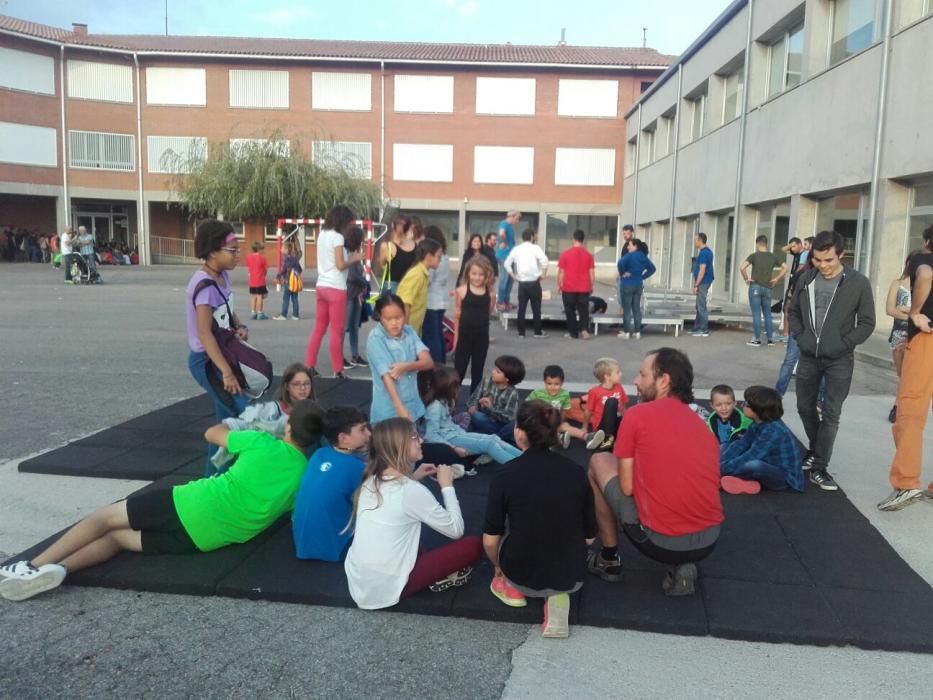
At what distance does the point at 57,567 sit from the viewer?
3.71 meters

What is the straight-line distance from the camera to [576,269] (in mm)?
13109

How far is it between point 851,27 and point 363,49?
29868 mm

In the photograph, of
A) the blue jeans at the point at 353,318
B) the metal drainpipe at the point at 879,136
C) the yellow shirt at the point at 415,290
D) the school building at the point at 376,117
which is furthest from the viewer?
the school building at the point at 376,117

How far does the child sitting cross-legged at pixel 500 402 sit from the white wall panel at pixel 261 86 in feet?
116

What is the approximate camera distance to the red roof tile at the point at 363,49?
1494 inches

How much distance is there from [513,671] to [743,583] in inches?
54.7

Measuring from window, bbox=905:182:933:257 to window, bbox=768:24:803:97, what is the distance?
5.22 m

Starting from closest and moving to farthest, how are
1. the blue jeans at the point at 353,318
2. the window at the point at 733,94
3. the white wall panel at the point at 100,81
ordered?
the blue jeans at the point at 353,318 < the window at the point at 733,94 < the white wall panel at the point at 100,81

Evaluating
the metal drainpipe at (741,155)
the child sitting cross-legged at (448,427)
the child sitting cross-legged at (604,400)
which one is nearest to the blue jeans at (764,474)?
the child sitting cross-legged at (604,400)

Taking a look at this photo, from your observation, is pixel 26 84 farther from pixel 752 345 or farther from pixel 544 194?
pixel 752 345

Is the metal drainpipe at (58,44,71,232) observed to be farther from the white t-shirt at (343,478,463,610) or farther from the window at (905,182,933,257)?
the white t-shirt at (343,478,463,610)

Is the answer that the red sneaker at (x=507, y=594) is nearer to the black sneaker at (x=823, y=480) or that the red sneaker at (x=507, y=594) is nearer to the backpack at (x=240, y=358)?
the backpack at (x=240, y=358)

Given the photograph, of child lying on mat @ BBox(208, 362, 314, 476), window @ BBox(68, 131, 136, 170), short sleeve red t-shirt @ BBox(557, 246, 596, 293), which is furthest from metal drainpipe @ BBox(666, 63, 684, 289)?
window @ BBox(68, 131, 136, 170)

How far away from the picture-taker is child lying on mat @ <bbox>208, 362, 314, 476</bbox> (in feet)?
14.6
